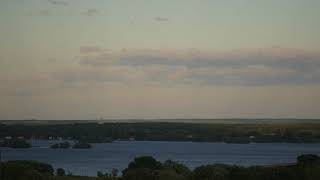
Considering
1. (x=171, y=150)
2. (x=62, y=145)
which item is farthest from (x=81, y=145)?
(x=171, y=150)

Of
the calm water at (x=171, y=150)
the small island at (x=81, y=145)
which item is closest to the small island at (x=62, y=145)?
the calm water at (x=171, y=150)

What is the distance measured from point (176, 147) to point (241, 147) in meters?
7.97

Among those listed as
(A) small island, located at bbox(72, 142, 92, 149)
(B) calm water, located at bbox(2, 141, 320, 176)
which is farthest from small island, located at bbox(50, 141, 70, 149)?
(A) small island, located at bbox(72, 142, 92, 149)

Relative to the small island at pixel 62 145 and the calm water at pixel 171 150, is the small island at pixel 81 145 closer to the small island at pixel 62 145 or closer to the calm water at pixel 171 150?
the calm water at pixel 171 150

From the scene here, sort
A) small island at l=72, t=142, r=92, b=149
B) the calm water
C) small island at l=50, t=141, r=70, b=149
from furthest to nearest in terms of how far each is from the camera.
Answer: small island at l=72, t=142, r=92, b=149, small island at l=50, t=141, r=70, b=149, the calm water

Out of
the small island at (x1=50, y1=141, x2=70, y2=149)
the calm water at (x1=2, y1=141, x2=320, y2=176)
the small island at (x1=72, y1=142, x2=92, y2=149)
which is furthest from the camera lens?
the small island at (x1=72, y1=142, x2=92, y2=149)

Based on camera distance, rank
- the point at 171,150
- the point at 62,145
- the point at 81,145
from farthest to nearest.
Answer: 1. the point at 171,150
2. the point at 81,145
3. the point at 62,145

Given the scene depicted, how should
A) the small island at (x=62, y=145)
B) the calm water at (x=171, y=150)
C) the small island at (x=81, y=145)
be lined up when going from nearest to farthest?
the calm water at (x=171, y=150) → the small island at (x=62, y=145) → the small island at (x=81, y=145)

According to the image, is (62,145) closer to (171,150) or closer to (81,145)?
(81,145)

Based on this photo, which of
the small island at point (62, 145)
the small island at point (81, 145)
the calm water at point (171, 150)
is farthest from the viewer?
the small island at point (81, 145)

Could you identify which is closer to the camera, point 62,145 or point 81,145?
point 62,145

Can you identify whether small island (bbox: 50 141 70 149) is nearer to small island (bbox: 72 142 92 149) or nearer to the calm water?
the calm water

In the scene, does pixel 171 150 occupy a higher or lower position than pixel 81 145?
lower

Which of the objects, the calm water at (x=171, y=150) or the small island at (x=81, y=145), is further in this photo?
the small island at (x=81, y=145)
